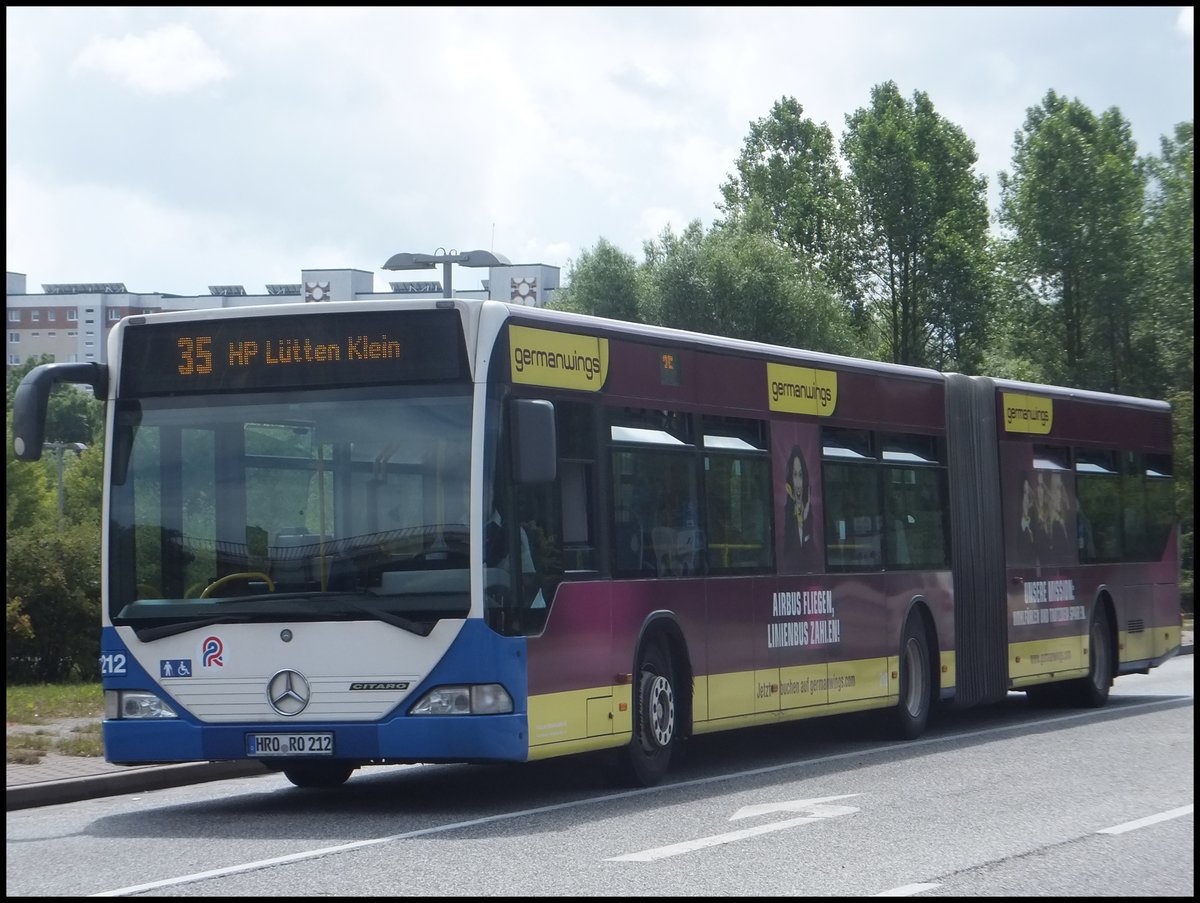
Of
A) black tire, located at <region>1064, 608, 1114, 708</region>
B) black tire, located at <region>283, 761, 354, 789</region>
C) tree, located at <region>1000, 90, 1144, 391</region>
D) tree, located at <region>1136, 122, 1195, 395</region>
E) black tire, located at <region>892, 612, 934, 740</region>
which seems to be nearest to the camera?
black tire, located at <region>283, 761, 354, 789</region>

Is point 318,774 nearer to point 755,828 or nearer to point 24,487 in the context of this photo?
point 755,828

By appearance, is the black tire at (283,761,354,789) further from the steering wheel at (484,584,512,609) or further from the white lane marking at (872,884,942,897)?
the white lane marking at (872,884,942,897)

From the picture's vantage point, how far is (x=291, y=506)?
11016 mm

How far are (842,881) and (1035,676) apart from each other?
11.2 m

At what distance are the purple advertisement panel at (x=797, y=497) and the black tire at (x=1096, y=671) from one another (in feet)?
20.6

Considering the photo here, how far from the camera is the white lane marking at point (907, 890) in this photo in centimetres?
788

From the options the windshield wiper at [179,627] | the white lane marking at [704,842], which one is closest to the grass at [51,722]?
the windshield wiper at [179,627]

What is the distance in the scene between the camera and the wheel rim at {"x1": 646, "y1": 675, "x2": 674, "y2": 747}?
495 inches

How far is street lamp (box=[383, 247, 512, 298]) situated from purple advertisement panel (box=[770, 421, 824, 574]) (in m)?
7.30

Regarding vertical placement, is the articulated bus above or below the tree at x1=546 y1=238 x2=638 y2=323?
below

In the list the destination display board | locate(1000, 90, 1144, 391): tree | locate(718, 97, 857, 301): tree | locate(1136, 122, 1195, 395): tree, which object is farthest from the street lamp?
locate(718, 97, 857, 301): tree

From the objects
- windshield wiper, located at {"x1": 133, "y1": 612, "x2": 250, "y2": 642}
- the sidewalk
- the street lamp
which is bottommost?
the sidewalk

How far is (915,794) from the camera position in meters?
12.0

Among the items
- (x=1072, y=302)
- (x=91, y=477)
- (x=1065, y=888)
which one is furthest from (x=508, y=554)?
(x=91, y=477)
